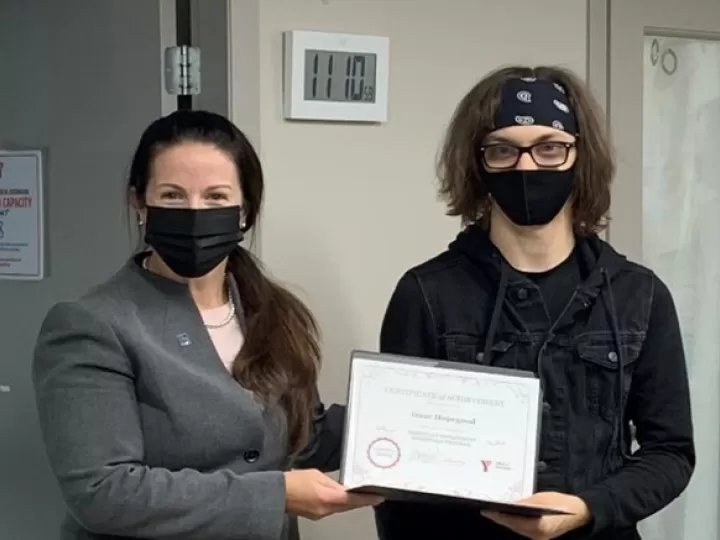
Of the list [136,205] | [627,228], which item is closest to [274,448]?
[136,205]

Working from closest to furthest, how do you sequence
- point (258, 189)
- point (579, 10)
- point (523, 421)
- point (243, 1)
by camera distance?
point (523, 421), point (258, 189), point (243, 1), point (579, 10)

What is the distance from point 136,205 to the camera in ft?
5.45

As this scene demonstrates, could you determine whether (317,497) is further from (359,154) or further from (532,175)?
(359,154)

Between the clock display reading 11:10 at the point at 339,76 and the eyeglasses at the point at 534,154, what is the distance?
0.59 metres

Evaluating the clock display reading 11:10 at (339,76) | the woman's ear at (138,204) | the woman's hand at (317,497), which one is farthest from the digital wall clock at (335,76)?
the woman's hand at (317,497)

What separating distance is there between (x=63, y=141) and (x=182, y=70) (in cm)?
32

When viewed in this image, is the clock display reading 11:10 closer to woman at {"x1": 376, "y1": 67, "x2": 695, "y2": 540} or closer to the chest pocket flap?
woman at {"x1": 376, "y1": 67, "x2": 695, "y2": 540}

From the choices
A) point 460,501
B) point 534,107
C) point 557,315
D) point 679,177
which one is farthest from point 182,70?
point 679,177

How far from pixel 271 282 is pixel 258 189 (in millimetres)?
174

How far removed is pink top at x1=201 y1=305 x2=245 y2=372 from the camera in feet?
5.42

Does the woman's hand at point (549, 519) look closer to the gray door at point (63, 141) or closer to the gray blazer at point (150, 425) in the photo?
the gray blazer at point (150, 425)

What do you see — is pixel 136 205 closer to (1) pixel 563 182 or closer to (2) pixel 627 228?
(1) pixel 563 182

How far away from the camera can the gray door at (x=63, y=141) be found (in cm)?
Answer: 218

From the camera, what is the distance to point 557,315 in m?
1.70
